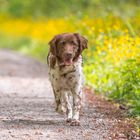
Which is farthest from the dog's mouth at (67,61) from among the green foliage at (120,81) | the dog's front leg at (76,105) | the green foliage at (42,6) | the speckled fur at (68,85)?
the green foliage at (42,6)

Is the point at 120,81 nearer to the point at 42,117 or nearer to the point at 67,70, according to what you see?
the point at 42,117

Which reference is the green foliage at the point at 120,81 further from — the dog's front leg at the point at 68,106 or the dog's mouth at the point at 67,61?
the dog's mouth at the point at 67,61

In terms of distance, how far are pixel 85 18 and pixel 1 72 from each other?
261cm

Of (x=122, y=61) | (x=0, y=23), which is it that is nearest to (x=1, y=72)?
(x=122, y=61)

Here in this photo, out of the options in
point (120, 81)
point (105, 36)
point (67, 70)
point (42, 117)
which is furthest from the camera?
point (105, 36)

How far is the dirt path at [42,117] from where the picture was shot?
366 inches

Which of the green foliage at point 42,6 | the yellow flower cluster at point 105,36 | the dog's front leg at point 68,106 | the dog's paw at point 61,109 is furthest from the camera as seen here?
the green foliage at point 42,6

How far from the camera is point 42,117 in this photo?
11.0 metres

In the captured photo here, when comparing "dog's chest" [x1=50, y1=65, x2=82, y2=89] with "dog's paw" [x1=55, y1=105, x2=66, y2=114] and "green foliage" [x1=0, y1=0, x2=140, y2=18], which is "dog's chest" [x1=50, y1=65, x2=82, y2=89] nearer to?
"dog's paw" [x1=55, y1=105, x2=66, y2=114]

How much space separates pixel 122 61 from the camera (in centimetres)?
1409

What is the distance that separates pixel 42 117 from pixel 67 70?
96 cm

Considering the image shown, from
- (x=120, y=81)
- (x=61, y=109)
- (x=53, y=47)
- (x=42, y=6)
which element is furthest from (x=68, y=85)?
(x=42, y=6)

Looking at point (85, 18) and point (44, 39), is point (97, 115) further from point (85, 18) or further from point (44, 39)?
point (44, 39)

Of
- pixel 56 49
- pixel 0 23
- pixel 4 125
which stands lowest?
pixel 0 23
